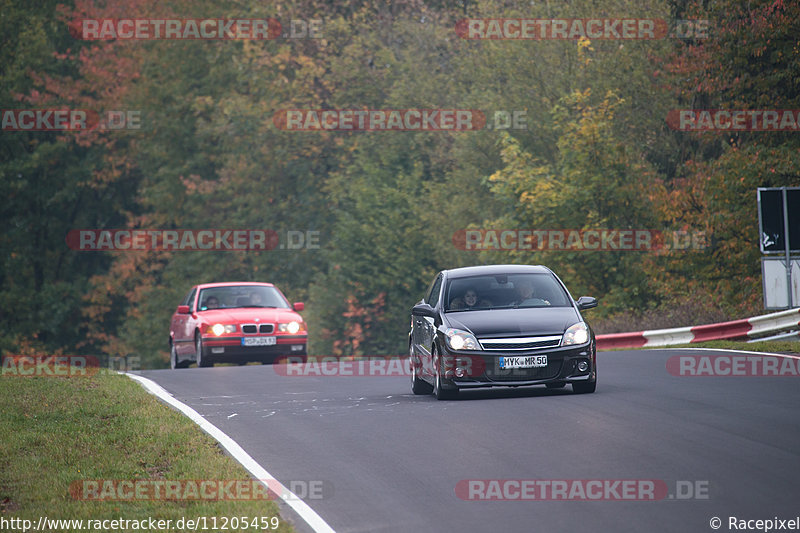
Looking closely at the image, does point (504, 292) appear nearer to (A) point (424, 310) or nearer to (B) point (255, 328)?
(A) point (424, 310)

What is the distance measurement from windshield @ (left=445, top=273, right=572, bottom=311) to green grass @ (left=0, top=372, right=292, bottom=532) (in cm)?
396

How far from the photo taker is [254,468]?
35.5ft

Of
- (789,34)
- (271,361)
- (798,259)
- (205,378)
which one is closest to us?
(205,378)

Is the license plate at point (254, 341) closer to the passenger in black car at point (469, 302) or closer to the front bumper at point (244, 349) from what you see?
the front bumper at point (244, 349)

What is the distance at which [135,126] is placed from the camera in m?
58.8

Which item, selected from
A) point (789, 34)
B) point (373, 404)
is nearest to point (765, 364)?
point (373, 404)

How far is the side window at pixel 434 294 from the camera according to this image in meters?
16.9

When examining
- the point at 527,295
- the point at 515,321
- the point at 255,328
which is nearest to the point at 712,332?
the point at 255,328

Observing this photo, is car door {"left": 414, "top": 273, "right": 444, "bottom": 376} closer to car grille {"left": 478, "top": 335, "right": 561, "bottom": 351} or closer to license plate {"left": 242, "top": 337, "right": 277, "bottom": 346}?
car grille {"left": 478, "top": 335, "right": 561, "bottom": 351}

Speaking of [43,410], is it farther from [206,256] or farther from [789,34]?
[206,256]

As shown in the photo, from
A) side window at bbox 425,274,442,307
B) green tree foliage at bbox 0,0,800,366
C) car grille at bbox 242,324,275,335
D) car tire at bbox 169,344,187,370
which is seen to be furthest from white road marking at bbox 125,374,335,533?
green tree foliage at bbox 0,0,800,366

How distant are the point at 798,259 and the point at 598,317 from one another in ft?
62.3

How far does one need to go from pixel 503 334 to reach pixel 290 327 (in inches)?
453

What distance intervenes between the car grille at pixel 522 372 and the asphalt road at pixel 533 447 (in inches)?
13.1
